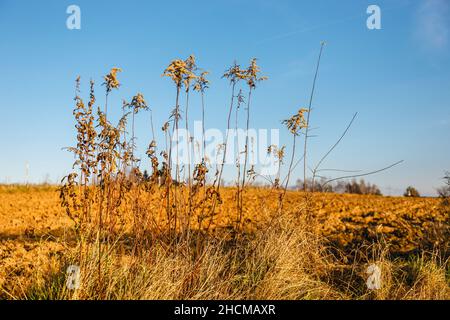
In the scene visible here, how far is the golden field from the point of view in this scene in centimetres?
692

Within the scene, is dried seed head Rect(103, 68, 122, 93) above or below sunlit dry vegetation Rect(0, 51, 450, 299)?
above

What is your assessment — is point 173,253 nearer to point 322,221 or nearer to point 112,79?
point 112,79

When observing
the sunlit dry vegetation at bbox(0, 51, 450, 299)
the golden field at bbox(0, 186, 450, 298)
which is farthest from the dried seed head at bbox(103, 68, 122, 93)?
the golden field at bbox(0, 186, 450, 298)

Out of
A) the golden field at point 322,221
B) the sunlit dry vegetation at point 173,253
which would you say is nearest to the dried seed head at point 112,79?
the sunlit dry vegetation at point 173,253

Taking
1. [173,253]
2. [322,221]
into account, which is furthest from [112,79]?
[322,221]

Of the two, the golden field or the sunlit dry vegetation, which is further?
the golden field

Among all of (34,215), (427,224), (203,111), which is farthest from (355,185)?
(203,111)

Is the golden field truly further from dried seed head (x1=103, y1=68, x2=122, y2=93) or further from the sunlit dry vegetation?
dried seed head (x1=103, y1=68, x2=122, y2=93)

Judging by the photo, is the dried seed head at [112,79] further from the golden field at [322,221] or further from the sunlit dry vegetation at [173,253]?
the golden field at [322,221]

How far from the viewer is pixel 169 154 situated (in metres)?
4.86

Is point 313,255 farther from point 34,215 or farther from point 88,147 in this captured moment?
point 34,215

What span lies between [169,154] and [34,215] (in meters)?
8.75
